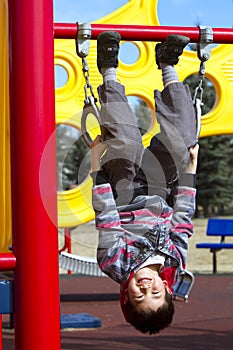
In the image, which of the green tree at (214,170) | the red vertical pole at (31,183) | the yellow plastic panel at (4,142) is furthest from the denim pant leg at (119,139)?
the green tree at (214,170)

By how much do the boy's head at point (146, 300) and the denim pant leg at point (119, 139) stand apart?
1.26 feet

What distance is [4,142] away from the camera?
601cm

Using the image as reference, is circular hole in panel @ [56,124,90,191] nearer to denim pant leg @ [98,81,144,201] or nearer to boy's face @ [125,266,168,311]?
denim pant leg @ [98,81,144,201]

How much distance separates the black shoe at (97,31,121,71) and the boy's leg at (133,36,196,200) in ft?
0.79

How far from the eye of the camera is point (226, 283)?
10461 mm

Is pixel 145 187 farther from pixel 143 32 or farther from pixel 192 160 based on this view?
pixel 143 32

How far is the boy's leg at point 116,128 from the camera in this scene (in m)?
3.25

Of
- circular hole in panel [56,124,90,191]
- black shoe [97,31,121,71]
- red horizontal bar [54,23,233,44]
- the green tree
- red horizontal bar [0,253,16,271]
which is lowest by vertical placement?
the green tree

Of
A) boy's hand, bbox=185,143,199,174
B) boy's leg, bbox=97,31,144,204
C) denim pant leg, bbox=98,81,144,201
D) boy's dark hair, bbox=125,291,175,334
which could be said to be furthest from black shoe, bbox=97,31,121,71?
boy's dark hair, bbox=125,291,175,334

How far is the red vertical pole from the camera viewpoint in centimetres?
298

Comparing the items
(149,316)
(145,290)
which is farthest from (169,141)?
(149,316)

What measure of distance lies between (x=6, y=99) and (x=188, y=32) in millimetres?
2383

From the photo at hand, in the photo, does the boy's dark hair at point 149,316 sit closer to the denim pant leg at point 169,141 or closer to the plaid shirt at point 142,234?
the plaid shirt at point 142,234

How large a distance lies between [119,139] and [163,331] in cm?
391
